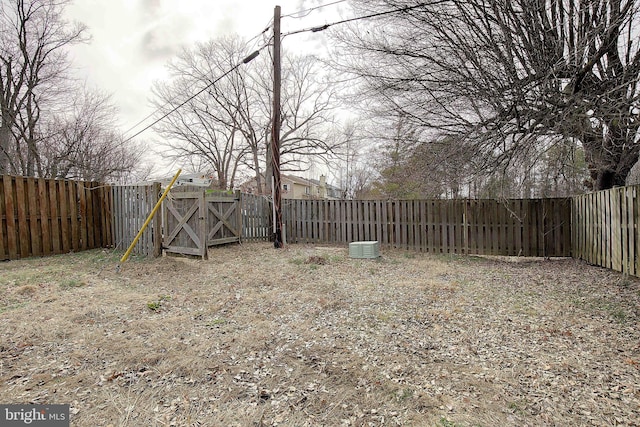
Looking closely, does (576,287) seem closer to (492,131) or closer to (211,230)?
(492,131)

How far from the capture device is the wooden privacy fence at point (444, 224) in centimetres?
729

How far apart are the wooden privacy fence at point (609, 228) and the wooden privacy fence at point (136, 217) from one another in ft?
27.4

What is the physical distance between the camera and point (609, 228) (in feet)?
17.3

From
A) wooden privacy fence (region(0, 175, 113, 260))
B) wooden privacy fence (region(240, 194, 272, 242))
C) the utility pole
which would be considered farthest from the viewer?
wooden privacy fence (region(240, 194, 272, 242))

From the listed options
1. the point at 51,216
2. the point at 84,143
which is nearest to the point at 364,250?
the point at 51,216

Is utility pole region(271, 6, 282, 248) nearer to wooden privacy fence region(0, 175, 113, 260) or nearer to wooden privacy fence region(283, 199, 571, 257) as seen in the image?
wooden privacy fence region(283, 199, 571, 257)

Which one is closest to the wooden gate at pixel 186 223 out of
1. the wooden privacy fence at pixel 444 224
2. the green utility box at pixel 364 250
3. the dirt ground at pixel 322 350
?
the dirt ground at pixel 322 350

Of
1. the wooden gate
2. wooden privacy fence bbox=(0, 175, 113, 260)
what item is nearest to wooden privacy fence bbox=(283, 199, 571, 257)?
the wooden gate

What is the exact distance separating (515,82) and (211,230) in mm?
7006

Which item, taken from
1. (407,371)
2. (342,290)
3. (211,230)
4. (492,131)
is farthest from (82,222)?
(492,131)

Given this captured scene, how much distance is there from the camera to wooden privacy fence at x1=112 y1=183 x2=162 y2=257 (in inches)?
264

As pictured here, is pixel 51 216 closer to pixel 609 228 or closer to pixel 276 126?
pixel 276 126

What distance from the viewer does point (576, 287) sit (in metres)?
4.61

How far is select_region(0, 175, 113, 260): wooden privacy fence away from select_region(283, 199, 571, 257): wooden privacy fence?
16.8ft
